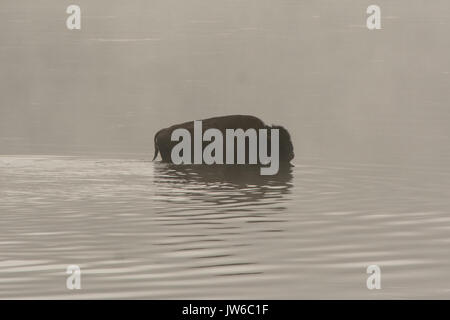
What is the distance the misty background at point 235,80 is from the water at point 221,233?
9.40 meters

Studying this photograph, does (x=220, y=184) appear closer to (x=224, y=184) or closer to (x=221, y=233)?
(x=224, y=184)

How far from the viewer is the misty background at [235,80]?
1890 inches

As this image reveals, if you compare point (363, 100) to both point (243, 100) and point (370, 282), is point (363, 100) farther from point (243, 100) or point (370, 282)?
point (370, 282)

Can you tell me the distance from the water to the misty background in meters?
9.40

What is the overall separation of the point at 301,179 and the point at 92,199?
6657 millimetres

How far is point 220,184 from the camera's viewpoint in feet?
92.8

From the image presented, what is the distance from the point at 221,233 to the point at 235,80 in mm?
63409

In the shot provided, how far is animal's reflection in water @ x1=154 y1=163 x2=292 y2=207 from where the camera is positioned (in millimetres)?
25328
